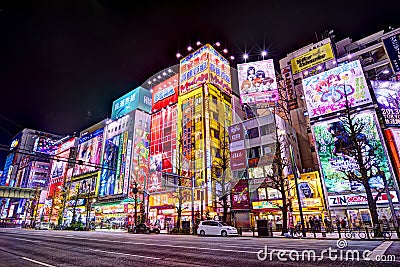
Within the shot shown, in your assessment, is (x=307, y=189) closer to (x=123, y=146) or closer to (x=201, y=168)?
(x=201, y=168)

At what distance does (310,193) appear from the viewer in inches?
1241

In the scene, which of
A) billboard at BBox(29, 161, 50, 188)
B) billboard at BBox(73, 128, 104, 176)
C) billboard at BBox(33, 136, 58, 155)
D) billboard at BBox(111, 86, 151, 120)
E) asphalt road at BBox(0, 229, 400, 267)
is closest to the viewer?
asphalt road at BBox(0, 229, 400, 267)

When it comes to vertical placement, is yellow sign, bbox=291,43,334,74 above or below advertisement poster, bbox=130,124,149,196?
above

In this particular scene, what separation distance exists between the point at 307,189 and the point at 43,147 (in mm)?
116414

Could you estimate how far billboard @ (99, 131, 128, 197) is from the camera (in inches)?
2209

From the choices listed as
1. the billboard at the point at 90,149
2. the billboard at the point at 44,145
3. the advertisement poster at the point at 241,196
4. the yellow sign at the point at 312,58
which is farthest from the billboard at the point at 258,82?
→ the billboard at the point at 44,145

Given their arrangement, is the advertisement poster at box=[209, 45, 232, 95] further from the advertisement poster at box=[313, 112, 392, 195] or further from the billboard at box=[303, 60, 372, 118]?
the advertisement poster at box=[313, 112, 392, 195]

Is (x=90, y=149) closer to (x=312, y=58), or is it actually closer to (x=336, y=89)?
(x=312, y=58)

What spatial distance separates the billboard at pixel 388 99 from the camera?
29961 millimetres

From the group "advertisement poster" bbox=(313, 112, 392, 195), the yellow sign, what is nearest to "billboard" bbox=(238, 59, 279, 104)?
"advertisement poster" bbox=(313, 112, 392, 195)

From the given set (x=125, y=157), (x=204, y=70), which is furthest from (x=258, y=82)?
(x=125, y=157)

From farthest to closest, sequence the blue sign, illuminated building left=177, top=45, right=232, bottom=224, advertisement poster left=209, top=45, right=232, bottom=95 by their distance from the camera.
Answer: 1. advertisement poster left=209, top=45, right=232, bottom=95
2. illuminated building left=177, top=45, right=232, bottom=224
3. the blue sign

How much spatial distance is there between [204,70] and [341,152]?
31930 mm

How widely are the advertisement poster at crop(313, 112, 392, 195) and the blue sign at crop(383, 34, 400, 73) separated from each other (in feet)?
44.8
